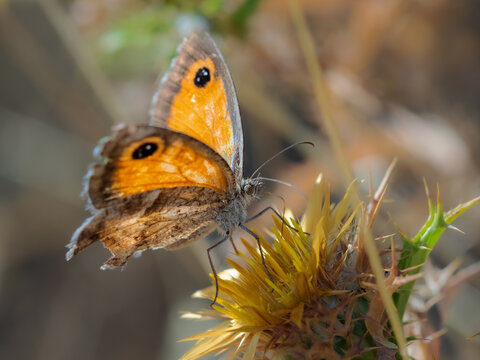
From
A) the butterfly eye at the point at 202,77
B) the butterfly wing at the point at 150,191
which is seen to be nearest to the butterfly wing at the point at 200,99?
the butterfly eye at the point at 202,77

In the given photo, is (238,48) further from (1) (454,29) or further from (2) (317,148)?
(1) (454,29)

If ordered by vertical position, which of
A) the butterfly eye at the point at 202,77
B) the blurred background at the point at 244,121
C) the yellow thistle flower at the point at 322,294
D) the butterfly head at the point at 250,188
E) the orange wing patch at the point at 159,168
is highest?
the blurred background at the point at 244,121

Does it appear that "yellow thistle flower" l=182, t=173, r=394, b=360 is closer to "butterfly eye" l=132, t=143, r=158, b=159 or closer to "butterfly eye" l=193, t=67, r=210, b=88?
"butterfly eye" l=132, t=143, r=158, b=159

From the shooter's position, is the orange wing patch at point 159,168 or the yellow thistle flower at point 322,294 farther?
the orange wing patch at point 159,168

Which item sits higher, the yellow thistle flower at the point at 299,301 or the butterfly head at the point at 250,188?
the butterfly head at the point at 250,188

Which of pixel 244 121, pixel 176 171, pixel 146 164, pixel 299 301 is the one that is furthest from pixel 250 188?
pixel 244 121

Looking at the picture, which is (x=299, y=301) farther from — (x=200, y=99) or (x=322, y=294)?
(x=200, y=99)

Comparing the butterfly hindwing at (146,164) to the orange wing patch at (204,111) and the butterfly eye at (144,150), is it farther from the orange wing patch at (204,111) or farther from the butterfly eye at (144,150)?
the orange wing patch at (204,111)
